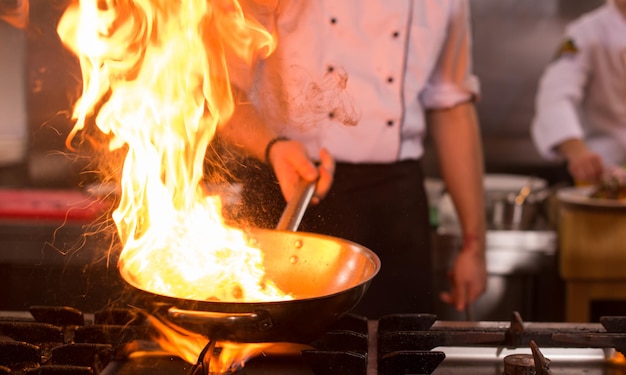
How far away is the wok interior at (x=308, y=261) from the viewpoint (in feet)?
3.96

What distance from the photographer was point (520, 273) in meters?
2.63

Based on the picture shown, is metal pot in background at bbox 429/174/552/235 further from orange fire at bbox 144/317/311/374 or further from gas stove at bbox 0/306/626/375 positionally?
orange fire at bbox 144/317/311/374

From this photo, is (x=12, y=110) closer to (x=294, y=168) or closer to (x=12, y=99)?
(x=12, y=99)

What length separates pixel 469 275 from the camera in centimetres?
188

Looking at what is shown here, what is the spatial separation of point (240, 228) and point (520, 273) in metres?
1.64

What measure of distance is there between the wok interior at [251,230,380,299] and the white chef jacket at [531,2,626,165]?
2212 millimetres

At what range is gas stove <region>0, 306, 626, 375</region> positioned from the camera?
1073 millimetres

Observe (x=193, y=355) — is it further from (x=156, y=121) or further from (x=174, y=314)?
(x=156, y=121)

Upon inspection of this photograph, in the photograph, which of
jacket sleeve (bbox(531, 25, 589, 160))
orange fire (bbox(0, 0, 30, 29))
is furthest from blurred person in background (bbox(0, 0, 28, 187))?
jacket sleeve (bbox(531, 25, 589, 160))

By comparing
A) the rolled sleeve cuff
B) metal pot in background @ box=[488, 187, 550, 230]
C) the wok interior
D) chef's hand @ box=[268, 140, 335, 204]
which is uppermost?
the rolled sleeve cuff

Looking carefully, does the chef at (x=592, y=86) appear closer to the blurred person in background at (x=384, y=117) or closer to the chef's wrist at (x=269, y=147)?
the blurred person in background at (x=384, y=117)

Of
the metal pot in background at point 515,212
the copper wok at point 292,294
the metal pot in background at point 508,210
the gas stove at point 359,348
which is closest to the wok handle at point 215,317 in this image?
the copper wok at point 292,294

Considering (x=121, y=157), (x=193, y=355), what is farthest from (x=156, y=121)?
(x=193, y=355)

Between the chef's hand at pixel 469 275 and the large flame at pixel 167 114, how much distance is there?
78 cm
